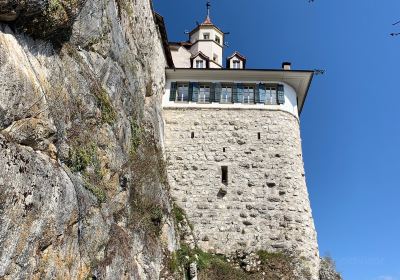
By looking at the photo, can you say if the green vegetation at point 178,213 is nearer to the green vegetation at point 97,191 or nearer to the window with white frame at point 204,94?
the window with white frame at point 204,94

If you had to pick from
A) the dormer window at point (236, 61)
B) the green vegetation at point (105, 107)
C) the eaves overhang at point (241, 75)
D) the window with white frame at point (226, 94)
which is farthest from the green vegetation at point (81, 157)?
the dormer window at point (236, 61)

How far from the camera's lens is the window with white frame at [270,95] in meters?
23.3

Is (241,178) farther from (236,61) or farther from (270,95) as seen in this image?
(236,61)

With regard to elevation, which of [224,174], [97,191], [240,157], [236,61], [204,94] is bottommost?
[97,191]

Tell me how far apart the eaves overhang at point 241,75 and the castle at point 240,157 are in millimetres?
55

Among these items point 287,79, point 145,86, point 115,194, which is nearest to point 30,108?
point 115,194

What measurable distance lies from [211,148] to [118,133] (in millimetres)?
9379

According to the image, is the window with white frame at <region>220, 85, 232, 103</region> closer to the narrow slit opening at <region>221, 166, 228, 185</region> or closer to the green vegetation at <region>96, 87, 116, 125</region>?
the narrow slit opening at <region>221, 166, 228, 185</region>

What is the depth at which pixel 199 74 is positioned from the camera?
23.8m

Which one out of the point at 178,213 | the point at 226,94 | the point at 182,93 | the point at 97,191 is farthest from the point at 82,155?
the point at 226,94

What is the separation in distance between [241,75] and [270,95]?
6.33 ft

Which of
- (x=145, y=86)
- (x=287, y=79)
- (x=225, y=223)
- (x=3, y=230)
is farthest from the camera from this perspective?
(x=287, y=79)

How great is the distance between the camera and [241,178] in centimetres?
2095

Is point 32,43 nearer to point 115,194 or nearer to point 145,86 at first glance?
point 115,194
